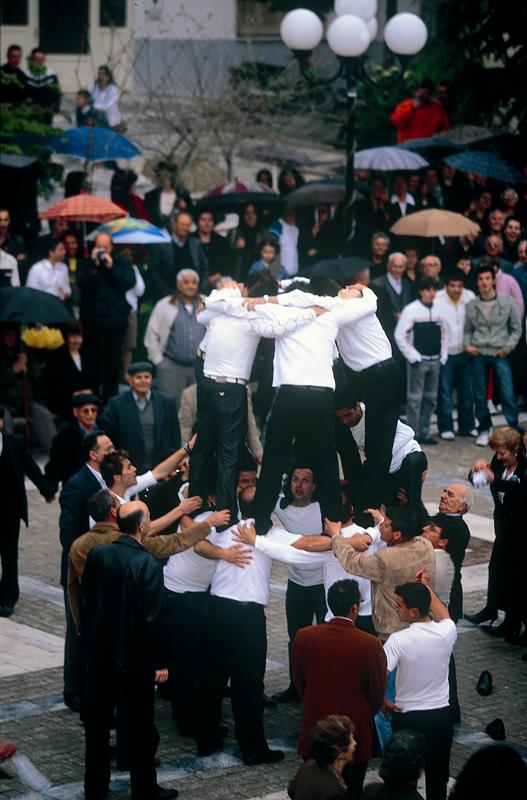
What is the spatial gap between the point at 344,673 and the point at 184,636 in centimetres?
219

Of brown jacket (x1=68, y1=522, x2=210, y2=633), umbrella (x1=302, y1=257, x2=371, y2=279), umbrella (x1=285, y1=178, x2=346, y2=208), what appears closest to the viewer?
brown jacket (x1=68, y1=522, x2=210, y2=633)

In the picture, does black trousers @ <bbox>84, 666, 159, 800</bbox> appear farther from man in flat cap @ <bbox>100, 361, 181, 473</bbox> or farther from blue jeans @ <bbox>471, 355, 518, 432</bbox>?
blue jeans @ <bbox>471, 355, 518, 432</bbox>

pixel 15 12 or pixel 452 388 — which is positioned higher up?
pixel 15 12

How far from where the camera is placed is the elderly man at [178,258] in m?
20.5

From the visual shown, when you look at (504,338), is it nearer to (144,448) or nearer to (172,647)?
(144,448)

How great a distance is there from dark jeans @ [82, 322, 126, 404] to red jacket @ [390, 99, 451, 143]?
30.8 feet

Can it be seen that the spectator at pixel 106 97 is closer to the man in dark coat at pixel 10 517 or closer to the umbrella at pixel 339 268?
the umbrella at pixel 339 268

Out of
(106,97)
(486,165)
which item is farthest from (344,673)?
(106,97)

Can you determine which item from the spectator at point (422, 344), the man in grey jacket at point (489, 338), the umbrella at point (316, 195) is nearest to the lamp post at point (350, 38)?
the umbrella at point (316, 195)

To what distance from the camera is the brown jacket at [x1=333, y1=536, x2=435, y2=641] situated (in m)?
10.5

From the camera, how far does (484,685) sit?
1220 cm

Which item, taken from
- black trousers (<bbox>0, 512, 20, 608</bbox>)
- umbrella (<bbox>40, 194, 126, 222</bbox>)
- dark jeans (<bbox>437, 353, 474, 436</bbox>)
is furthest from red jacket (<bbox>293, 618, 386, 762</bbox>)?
umbrella (<bbox>40, 194, 126, 222</bbox>)

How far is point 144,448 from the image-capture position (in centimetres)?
1516

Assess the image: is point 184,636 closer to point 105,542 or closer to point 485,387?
point 105,542
